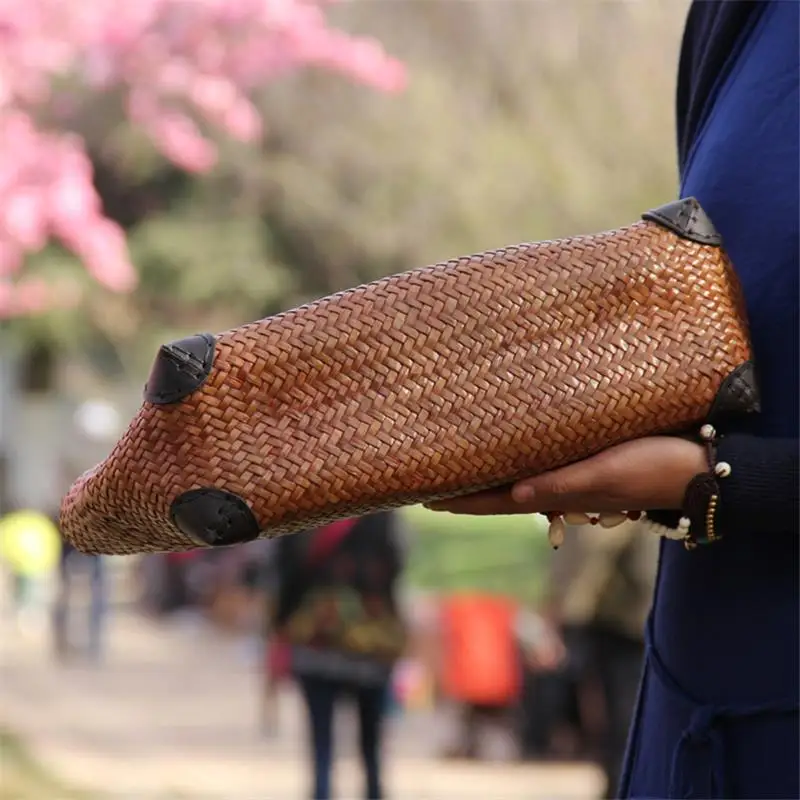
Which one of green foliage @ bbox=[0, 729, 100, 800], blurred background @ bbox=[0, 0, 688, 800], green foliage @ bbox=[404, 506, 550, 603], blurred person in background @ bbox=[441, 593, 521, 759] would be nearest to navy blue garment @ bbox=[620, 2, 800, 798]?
blurred background @ bbox=[0, 0, 688, 800]

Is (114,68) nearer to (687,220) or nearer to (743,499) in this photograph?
(687,220)

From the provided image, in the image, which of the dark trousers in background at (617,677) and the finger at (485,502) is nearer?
the finger at (485,502)

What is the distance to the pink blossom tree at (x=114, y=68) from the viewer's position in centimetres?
684

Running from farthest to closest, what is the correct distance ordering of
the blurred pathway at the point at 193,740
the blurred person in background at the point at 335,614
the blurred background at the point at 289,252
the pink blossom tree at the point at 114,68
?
the blurred background at the point at 289,252 → the blurred pathway at the point at 193,740 → the pink blossom tree at the point at 114,68 → the blurred person in background at the point at 335,614

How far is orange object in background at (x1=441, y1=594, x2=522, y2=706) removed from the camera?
845 cm

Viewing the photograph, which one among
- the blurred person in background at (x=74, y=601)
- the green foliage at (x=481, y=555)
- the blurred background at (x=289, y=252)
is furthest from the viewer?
the blurred person in background at (x=74, y=601)

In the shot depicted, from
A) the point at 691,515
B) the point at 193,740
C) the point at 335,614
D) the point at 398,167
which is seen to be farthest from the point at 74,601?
the point at 691,515

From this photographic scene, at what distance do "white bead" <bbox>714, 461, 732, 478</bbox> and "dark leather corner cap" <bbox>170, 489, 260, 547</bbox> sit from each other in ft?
1.40

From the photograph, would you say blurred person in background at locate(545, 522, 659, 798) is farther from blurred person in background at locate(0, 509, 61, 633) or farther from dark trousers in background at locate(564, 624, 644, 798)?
blurred person in background at locate(0, 509, 61, 633)

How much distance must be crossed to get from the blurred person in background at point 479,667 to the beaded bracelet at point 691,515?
6.84 meters

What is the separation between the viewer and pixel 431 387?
1321 mm

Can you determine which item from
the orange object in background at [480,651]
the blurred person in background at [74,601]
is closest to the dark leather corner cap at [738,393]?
the orange object in background at [480,651]

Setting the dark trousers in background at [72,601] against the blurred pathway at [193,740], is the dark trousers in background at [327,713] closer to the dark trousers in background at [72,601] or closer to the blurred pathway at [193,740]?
the blurred pathway at [193,740]

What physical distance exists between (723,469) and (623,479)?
0.30 feet
